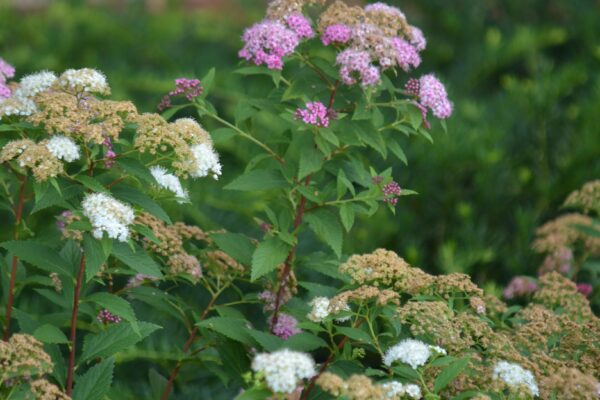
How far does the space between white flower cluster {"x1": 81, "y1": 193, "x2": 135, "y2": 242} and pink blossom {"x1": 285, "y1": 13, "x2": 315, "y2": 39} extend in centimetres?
67

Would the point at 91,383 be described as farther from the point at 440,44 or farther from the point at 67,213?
the point at 440,44

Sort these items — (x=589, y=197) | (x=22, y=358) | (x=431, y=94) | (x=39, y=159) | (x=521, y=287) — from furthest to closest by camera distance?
(x=521, y=287) → (x=589, y=197) → (x=431, y=94) → (x=39, y=159) → (x=22, y=358)

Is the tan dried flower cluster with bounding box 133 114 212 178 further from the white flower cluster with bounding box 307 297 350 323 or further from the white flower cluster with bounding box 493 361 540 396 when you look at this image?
the white flower cluster with bounding box 493 361 540 396

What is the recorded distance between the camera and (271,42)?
2270 mm

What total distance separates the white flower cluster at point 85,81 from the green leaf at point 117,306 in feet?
1.47

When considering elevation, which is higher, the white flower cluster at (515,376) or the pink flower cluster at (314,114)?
the pink flower cluster at (314,114)

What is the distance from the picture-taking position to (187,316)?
255 cm

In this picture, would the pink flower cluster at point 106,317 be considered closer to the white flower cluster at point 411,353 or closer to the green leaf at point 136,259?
the green leaf at point 136,259

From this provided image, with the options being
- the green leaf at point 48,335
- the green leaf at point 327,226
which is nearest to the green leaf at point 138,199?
→ the green leaf at point 48,335

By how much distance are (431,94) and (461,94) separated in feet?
9.26

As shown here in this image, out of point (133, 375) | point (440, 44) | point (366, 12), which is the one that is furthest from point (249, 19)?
point (366, 12)

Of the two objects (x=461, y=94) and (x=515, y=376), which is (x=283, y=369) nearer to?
(x=515, y=376)

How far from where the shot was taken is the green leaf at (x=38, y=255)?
2.09 metres

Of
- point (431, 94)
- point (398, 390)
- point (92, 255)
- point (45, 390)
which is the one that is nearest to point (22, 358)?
point (45, 390)
